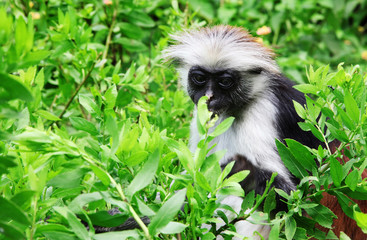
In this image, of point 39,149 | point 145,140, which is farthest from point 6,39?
point 145,140

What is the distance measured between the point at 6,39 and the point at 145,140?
3.30 ft

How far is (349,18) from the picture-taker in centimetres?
959

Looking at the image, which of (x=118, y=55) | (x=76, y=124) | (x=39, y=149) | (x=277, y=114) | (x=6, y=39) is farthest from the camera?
(x=118, y=55)

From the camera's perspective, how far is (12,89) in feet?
5.83

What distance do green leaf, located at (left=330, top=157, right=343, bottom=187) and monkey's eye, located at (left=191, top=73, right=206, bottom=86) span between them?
1.85m

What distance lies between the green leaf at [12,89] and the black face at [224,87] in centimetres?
231

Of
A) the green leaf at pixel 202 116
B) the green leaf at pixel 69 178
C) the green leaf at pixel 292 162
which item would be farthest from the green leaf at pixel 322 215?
the green leaf at pixel 69 178

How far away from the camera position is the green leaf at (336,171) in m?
2.44

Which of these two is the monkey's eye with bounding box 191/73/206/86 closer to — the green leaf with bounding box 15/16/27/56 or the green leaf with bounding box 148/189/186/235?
the green leaf with bounding box 148/189/186/235

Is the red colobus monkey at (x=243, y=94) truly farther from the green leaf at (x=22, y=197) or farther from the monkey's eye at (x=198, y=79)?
the green leaf at (x=22, y=197)

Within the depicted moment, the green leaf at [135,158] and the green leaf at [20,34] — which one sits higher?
the green leaf at [20,34]

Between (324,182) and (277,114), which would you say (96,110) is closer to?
(324,182)

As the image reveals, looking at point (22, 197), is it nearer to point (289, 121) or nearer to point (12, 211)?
point (12, 211)

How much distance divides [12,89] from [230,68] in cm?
257
